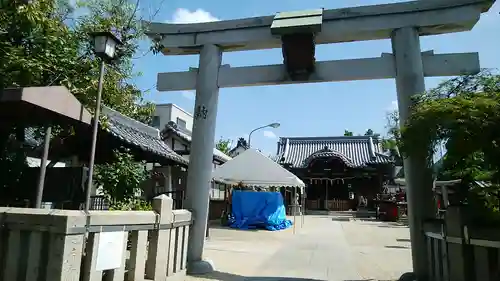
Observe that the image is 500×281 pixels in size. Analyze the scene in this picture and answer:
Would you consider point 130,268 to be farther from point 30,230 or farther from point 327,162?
point 327,162

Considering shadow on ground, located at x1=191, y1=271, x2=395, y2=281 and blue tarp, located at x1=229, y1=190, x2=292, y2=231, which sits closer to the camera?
shadow on ground, located at x1=191, y1=271, x2=395, y2=281

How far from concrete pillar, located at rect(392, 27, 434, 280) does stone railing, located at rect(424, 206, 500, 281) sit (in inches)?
26.0

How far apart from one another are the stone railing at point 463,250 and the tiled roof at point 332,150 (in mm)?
23495

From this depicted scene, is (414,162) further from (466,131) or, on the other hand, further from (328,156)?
(328,156)

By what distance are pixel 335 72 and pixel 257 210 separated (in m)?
9.91

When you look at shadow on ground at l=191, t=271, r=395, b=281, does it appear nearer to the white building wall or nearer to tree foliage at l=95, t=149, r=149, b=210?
tree foliage at l=95, t=149, r=149, b=210

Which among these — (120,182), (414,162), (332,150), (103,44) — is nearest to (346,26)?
(414,162)

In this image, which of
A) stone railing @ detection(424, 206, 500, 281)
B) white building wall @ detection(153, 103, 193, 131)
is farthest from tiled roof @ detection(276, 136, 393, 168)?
stone railing @ detection(424, 206, 500, 281)

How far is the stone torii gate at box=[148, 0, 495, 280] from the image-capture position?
6004mm

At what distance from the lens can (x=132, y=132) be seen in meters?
10.2

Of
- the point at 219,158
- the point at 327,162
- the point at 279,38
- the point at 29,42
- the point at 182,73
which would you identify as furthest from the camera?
the point at 327,162

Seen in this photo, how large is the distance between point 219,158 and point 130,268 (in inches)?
641

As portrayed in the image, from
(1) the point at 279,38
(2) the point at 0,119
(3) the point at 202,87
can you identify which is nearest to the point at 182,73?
(3) the point at 202,87

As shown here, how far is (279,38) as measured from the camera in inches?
267
